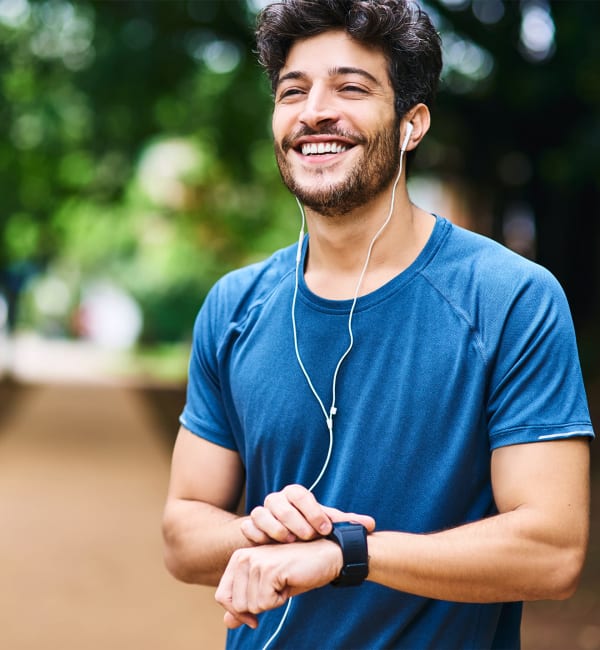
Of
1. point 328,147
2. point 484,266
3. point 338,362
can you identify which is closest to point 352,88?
point 328,147

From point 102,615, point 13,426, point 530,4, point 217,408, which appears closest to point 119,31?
point 530,4

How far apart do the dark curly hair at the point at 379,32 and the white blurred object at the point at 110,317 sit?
3031cm

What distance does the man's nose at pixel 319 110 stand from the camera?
237cm

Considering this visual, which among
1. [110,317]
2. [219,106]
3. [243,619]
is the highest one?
[110,317]

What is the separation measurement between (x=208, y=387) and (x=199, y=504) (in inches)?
10.8

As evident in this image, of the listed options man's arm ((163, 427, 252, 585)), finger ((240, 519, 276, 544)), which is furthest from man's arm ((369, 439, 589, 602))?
man's arm ((163, 427, 252, 585))

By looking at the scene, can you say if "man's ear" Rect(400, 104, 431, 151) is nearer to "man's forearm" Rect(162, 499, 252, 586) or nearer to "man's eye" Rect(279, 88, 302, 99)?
"man's eye" Rect(279, 88, 302, 99)

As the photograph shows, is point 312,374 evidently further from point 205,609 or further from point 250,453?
point 205,609

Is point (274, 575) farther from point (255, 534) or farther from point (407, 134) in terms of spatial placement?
point (407, 134)

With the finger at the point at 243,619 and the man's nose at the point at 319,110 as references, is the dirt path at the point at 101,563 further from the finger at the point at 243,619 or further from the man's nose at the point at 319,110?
the man's nose at the point at 319,110

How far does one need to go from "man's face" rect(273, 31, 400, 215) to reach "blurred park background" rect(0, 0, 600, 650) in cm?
405

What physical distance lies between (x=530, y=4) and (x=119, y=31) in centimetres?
434

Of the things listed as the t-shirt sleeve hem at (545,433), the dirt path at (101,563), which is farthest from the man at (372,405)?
the dirt path at (101,563)

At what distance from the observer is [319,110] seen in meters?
2.37
